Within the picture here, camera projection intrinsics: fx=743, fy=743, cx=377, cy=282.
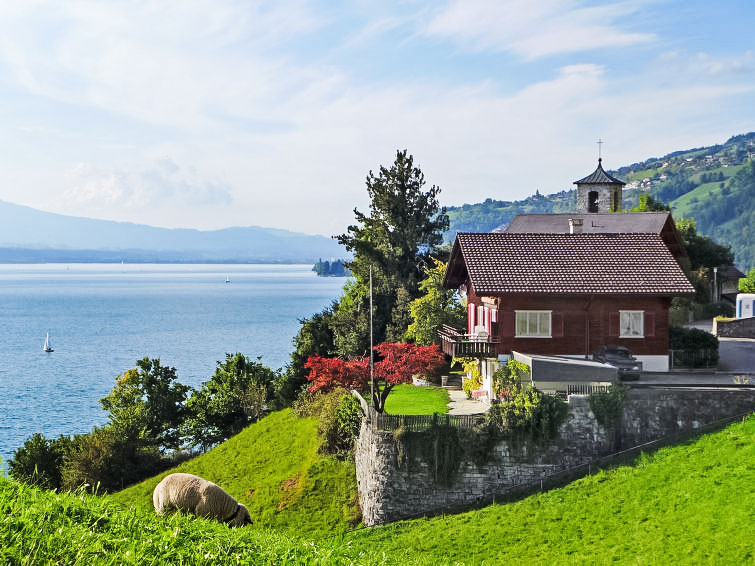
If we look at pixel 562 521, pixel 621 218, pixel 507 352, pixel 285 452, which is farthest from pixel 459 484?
pixel 621 218

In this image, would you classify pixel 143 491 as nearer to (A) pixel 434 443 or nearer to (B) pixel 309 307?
(A) pixel 434 443

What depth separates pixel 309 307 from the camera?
15875 centimetres

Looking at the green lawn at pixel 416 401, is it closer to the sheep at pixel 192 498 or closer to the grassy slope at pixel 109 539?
the sheep at pixel 192 498

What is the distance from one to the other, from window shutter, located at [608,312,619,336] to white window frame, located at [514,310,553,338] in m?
2.24

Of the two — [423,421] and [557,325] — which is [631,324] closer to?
Result: [557,325]

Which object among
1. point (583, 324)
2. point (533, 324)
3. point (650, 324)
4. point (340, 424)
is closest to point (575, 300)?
point (583, 324)

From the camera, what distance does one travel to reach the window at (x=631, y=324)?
94.2 ft

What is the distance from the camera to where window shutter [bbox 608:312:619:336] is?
94.1ft

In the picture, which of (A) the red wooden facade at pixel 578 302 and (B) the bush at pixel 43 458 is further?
(B) the bush at pixel 43 458

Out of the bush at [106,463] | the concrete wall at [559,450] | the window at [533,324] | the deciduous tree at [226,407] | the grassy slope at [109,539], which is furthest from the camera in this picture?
the deciduous tree at [226,407]

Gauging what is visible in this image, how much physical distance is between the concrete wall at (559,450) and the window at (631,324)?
5.04 metres

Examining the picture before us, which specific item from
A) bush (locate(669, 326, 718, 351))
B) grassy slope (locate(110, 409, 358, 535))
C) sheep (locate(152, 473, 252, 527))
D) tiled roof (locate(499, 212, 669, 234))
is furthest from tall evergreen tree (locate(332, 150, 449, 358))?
sheep (locate(152, 473, 252, 527))

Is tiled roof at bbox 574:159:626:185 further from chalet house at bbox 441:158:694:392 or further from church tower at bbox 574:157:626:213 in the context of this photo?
chalet house at bbox 441:158:694:392

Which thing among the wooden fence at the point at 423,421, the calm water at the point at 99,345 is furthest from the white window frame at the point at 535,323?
the calm water at the point at 99,345
